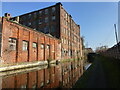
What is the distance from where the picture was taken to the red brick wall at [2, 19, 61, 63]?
14866mm

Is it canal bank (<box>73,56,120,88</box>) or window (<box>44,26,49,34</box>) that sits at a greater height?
window (<box>44,26,49,34</box>)

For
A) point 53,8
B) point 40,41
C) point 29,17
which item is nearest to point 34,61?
point 40,41

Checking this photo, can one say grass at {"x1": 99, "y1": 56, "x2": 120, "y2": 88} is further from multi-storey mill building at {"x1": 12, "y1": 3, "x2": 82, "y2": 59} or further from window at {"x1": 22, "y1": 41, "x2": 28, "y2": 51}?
multi-storey mill building at {"x1": 12, "y1": 3, "x2": 82, "y2": 59}

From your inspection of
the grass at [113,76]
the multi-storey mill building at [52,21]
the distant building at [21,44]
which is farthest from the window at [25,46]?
the multi-storey mill building at [52,21]

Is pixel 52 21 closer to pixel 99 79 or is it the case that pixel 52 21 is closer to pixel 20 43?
pixel 20 43

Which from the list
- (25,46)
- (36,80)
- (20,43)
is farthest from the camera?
(25,46)

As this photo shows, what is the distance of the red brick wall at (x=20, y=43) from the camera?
1487 centimetres

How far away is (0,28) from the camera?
1473 centimetres

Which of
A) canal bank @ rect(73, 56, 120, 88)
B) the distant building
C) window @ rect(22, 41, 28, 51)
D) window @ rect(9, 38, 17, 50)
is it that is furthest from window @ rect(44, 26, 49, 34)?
canal bank @ rect(73, 56, 120, 88)

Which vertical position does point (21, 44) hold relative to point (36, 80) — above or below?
above

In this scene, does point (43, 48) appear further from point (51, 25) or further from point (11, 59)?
point (51, 25)

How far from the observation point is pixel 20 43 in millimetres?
17391

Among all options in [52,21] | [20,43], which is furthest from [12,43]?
[52,21]

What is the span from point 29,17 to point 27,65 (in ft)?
86.3
